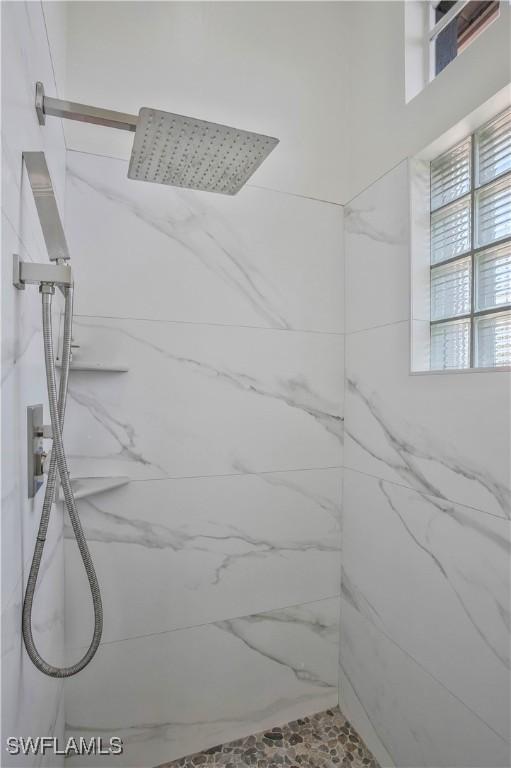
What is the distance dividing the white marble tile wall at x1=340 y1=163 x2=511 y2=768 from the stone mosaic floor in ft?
0.23

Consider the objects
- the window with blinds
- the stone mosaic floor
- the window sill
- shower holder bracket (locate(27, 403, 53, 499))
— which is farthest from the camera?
the stone mosaic floor

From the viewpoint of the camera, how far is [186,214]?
1.35 m

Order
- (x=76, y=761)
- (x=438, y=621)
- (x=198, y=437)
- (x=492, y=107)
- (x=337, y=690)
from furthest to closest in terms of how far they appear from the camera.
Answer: (x=337, y=690), (x=198, y=437), (x=76, y=761), (x=438, y=621), (x=492, y=107)

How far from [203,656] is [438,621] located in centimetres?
79

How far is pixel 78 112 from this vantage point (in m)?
0.84

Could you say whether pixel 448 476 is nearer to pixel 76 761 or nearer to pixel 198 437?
pixel 198 437

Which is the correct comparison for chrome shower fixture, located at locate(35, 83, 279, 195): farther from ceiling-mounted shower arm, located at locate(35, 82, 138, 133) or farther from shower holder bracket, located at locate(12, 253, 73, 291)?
shower holder bracket, located at locate(12, 253, 73, 291)

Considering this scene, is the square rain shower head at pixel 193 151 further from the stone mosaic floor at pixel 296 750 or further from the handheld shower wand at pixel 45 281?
the stone mosaic floor at pixel 296 750

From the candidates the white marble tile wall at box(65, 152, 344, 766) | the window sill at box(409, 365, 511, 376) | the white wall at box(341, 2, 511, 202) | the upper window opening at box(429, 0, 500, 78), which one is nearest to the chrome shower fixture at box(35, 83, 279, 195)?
the white marble tile wall at box(65, 152, 344, 766)

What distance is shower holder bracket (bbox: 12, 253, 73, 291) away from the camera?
67 centimetres

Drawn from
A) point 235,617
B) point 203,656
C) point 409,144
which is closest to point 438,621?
point 235,617

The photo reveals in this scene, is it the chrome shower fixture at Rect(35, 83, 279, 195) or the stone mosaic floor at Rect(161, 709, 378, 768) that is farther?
the stone mosaic floor at Rect(161, 709, 378, 768)

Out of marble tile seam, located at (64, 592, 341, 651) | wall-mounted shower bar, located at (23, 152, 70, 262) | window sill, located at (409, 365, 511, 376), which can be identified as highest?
wall-mounted shower bar, located at (23, 152, 70, 262)

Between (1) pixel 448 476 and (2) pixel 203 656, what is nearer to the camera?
Answer: (1) pixel 448 476
